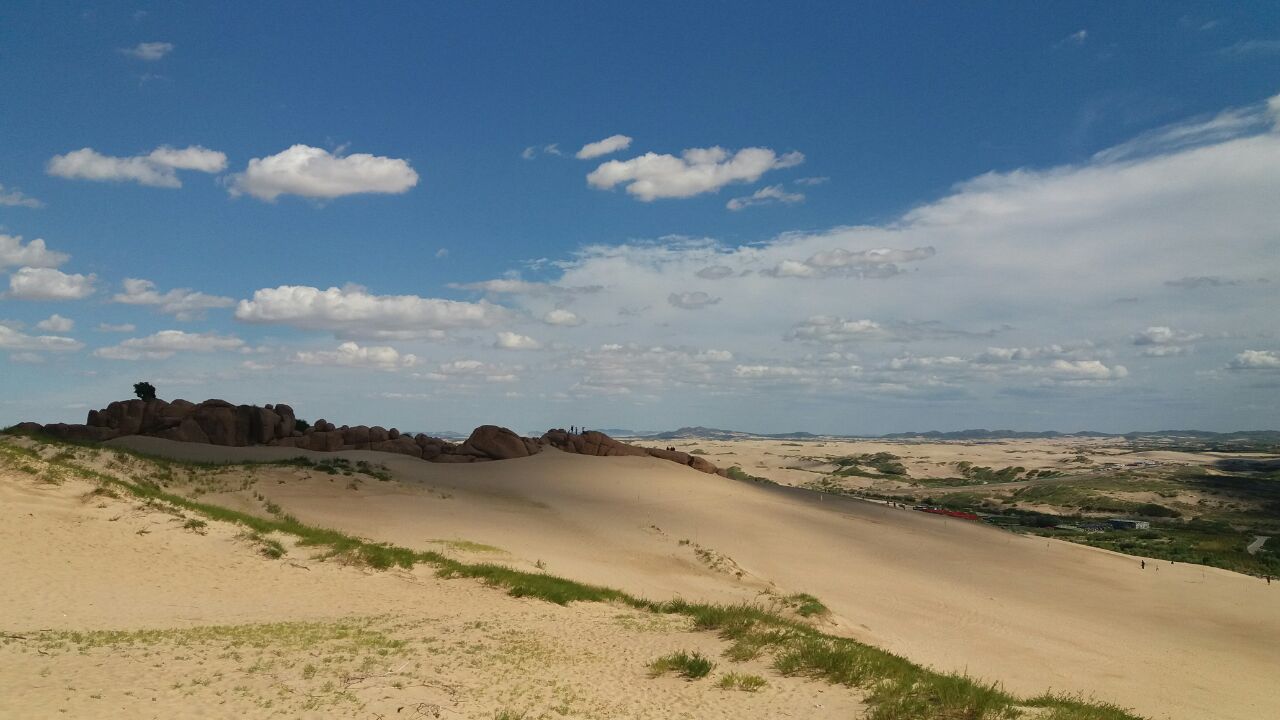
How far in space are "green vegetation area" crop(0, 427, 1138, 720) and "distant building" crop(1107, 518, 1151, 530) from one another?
57.7 metres

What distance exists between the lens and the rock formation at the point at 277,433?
134 feet

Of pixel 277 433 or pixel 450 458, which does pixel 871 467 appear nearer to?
pixel 450 458

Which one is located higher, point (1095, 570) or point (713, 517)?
point (713, 517)

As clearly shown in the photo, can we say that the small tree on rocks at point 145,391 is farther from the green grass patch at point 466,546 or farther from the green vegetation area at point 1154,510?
the green vegetation area at point 1154,510

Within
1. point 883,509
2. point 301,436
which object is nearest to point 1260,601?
point 883,509

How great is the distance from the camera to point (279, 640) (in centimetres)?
1188

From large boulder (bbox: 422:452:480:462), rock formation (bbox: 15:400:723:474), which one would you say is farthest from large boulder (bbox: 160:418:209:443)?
large boulder (bbox: 422:452:480:462)

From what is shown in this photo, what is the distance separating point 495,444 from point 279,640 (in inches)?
1311

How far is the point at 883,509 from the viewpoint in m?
48.6

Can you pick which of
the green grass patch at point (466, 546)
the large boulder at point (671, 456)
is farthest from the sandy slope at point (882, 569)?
the large boulder at point (671, 456)

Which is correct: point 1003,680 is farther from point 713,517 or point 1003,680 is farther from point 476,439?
point 476,439

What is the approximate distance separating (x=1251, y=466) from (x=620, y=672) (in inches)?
5604

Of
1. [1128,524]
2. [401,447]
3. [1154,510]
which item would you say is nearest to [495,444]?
[401,447]

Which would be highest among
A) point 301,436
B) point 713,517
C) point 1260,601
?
point 301,436
